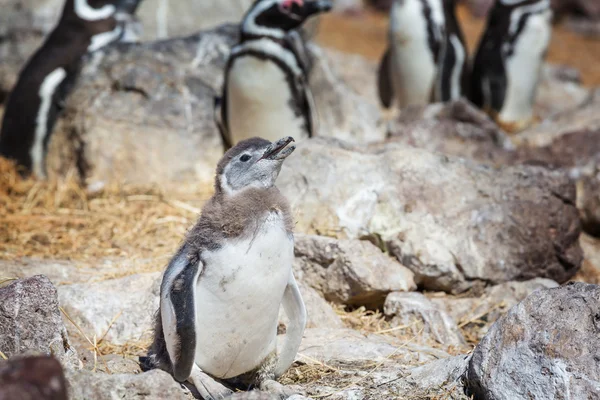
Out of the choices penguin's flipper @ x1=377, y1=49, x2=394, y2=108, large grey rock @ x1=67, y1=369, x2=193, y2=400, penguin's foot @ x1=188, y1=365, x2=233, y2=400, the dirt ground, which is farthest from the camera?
the dirt ground

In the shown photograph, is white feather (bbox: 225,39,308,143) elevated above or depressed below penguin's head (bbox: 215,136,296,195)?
below

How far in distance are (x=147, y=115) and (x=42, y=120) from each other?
84cm

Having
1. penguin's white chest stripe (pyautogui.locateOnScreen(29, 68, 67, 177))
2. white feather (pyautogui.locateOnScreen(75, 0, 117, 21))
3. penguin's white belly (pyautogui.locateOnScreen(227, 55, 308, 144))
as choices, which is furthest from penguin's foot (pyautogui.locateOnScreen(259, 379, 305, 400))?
white feather (pyautogui.locateOnScreen(75, 0, 117, 21))

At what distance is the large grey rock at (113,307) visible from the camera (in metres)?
3.37

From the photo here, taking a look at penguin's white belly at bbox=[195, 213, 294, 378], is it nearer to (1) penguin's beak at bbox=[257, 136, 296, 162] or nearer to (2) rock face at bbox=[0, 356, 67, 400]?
(1) penguin's beak at bbox=[257, 136, 296, 162]

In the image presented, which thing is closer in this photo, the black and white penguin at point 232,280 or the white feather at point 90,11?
the black and white penguin at point 232,280

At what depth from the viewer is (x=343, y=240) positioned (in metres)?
3.78

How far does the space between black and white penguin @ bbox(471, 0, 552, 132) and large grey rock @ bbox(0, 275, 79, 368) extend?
19.7ft

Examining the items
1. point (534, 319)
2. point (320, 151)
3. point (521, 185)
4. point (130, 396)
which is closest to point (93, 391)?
point (130, 396)

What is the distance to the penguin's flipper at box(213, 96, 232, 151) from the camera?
5754mm

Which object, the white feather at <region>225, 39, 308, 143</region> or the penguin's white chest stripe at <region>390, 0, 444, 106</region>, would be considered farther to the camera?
the penguin's white chest stripe at <region>390, 0, 444, 106</region>

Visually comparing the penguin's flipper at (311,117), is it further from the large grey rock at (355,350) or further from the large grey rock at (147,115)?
the large grey rock at (355,350)

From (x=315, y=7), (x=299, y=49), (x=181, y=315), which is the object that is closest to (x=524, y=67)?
(x=299, y=49)

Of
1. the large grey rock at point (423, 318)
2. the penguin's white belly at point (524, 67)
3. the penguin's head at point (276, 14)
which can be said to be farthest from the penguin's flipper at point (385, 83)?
the large grey rock at point (423, 318)
